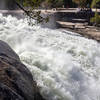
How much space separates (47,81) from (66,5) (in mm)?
23787

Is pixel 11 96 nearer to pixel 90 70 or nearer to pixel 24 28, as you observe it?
pixel 90 70

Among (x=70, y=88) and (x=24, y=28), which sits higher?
(x=24, y=28)

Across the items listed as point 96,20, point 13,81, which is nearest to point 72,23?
point 96,20

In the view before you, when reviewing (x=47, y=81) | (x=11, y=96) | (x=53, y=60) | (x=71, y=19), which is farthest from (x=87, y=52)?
(x=71, y=19)

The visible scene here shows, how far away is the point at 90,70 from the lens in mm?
9969

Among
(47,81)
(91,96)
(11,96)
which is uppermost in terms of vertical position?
(11,96)

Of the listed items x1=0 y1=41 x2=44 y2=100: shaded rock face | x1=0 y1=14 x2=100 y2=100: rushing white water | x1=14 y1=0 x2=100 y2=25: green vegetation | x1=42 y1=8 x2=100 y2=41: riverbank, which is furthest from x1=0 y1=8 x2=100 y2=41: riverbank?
x1=0 y1=41 x2=44 y2=100: shaded rock face

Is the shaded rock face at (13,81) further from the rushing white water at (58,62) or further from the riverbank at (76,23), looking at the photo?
the riverbank at (76,23)

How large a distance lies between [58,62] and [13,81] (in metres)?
4.37

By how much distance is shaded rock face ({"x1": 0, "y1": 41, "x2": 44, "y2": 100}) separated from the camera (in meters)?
4.94

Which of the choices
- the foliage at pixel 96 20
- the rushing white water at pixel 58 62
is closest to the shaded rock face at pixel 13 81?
the rushing white water at pixel 58 62

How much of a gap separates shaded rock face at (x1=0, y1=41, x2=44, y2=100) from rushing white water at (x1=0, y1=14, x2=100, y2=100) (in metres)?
1.09

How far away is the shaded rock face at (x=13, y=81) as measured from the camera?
494 cm

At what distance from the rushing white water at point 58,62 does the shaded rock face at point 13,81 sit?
43.1 inches
